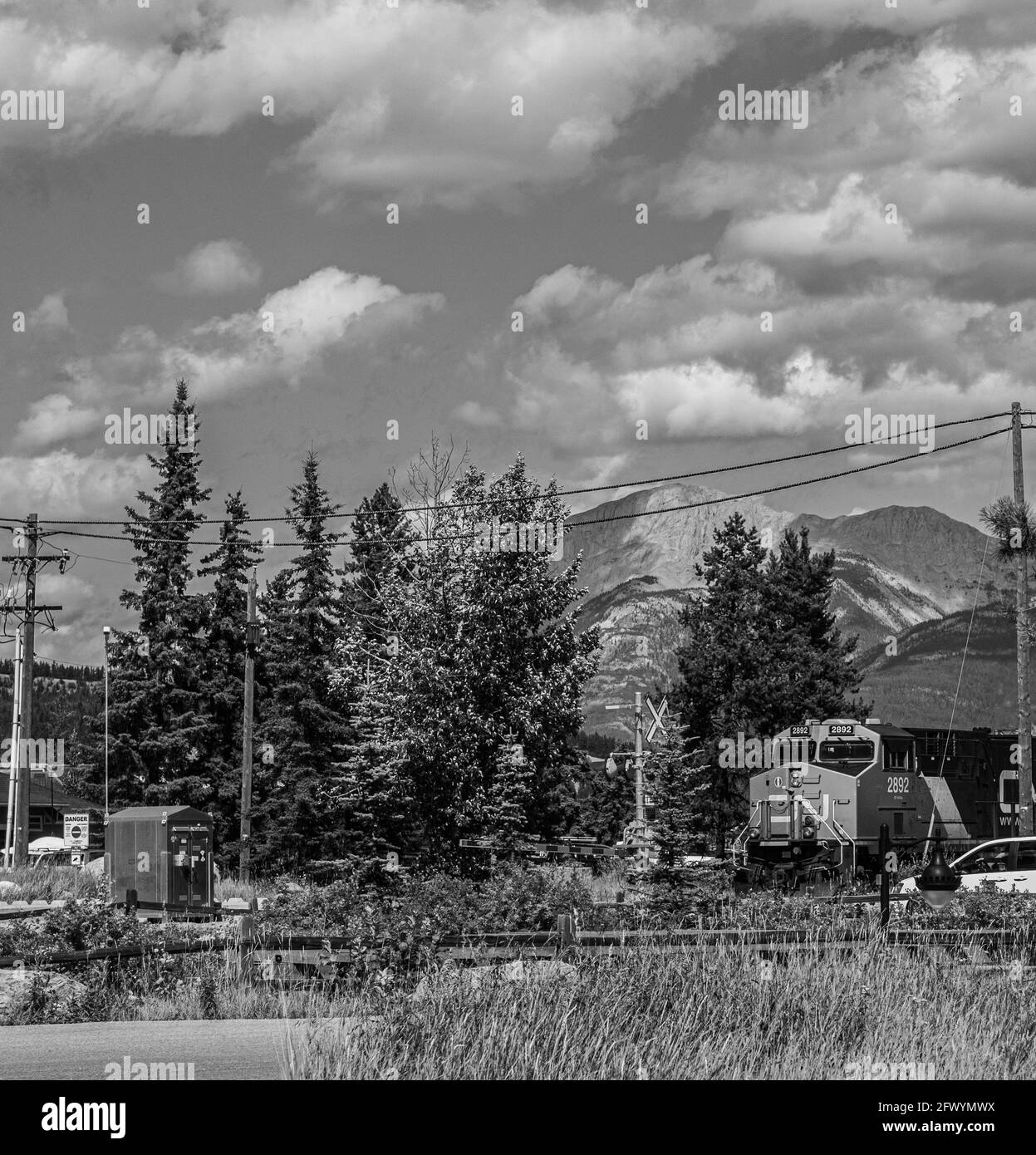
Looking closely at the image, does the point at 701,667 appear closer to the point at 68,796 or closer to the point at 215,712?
the point at 215,712

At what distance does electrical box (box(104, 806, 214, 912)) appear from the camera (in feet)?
106

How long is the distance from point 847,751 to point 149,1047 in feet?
96.3

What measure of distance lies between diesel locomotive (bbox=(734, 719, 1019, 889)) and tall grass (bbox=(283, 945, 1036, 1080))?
78.9 ft

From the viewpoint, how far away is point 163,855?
106 feet

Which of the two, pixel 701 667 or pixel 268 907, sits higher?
pixel 701 667

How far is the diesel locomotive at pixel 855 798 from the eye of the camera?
38.0m

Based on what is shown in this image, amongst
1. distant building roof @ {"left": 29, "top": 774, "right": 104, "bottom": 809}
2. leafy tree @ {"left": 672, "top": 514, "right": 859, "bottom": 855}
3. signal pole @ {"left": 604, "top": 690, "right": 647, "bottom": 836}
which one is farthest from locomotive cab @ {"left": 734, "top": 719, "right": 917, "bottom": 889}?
distant building roof @ {"left": 29, "top": 774, "right": 104, "bottom": 809}

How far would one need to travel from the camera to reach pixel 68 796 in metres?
131

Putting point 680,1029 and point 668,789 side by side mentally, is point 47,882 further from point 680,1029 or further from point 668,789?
point 680,1029

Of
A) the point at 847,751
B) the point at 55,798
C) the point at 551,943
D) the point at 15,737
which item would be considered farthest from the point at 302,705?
→ the point at 55,798

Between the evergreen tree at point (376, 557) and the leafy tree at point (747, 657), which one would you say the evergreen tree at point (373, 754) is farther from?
the leafy tree at point (747, 657)
